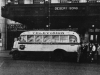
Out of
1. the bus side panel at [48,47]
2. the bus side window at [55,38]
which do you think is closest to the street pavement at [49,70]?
the bus side panel at [48,47]

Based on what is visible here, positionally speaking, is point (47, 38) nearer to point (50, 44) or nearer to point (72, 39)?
point (50, 44)

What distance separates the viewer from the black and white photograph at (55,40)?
50.7 feet

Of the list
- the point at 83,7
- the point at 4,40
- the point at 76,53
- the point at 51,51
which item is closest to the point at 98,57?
the point at 76,53

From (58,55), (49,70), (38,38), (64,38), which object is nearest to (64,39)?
(64,38)

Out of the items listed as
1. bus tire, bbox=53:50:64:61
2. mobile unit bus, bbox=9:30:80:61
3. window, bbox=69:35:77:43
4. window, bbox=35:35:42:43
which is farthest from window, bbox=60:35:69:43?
window, bbox=35:35:42:43

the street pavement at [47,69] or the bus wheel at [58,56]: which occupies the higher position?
the bus wheel at [58,56]

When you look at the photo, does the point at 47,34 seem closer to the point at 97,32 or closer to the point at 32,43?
the point at 32,43

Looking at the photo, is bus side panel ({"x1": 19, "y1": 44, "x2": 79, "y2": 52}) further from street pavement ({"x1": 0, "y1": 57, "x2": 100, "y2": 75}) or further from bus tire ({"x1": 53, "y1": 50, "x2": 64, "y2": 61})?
street pavement ({"x1": 0, "y1": 57, "x2": 100, "y2": 75})

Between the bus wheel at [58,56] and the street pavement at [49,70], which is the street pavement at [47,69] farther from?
the bus wheel at [58,56]

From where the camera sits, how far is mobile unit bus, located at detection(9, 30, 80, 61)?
1745 cm

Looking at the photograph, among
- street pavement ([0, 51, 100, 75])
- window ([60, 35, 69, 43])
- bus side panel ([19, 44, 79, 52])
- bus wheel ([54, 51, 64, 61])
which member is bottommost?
street pavement ([0, 51, 100, 75])

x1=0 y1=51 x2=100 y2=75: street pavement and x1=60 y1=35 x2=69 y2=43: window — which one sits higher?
x1=60 y1=35 x2=69 y2=43: window

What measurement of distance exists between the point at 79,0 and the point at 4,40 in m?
11.1

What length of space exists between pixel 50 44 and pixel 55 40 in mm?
512
